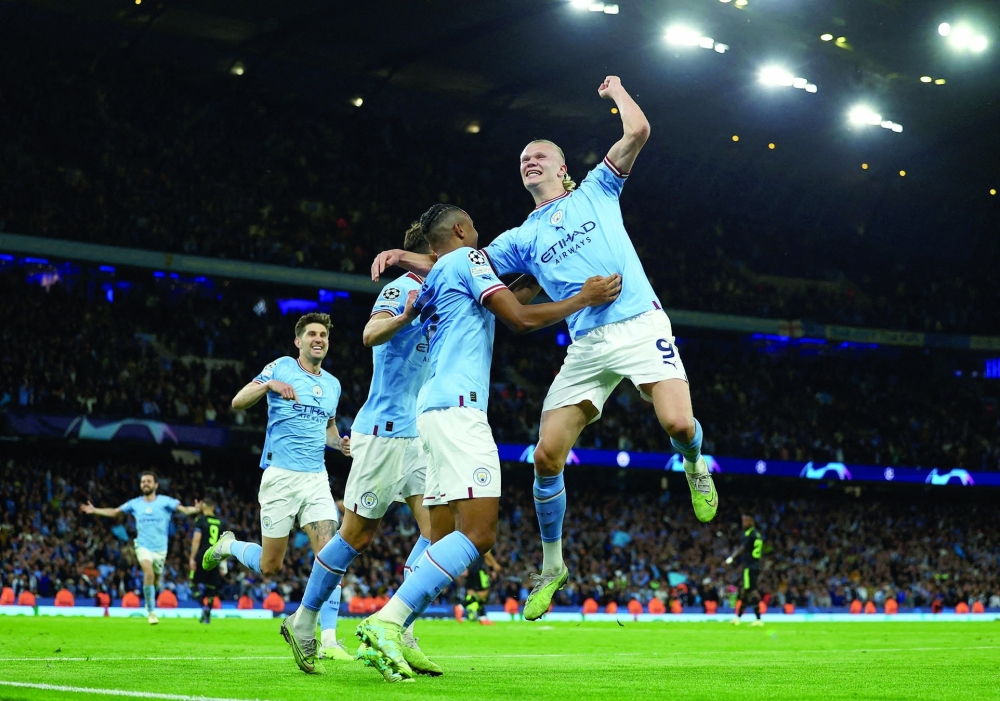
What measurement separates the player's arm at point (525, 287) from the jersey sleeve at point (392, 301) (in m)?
0.81

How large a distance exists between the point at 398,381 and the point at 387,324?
1172 millimetres

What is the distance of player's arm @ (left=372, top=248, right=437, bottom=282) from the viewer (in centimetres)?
793

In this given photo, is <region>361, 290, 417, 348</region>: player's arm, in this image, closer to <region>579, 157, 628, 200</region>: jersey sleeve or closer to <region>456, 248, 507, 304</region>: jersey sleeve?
<region>456, 248, 507, 304</region>: jersey sleeve

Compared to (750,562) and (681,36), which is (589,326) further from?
(681,36)

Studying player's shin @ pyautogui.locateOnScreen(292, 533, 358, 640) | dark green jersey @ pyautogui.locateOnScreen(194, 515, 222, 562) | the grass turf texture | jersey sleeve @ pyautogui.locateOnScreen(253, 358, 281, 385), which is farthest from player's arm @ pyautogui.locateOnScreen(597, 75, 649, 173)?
dark green jersey @ pyautogui.locateOnScreen(194, 515, 222, 562)

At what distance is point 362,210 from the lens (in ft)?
131

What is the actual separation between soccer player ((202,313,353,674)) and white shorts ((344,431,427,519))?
265 centimetres

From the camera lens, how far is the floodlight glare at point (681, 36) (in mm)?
33750

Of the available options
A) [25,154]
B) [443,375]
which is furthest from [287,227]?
[443,375]

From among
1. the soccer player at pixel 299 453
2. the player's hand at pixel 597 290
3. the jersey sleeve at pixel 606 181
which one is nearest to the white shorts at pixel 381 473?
the player's hand at pixel 597 290

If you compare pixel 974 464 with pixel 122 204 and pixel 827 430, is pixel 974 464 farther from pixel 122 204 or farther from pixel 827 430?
pixel 122 204

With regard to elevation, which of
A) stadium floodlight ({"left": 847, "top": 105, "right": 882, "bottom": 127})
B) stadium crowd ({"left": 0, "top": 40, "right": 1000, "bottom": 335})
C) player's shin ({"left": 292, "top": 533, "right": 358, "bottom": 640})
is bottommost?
player's shin ({"left": 292, "top": 533, "right": 358, "bottom": 640})

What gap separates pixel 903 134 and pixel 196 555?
34.0 metres

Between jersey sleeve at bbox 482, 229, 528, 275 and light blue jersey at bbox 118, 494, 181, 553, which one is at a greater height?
jersey sleeve at bbox 482, 229, 528, 275
